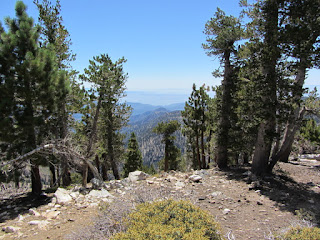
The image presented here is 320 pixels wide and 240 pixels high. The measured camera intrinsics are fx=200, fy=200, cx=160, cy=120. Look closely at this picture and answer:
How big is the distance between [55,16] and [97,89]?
197 inches

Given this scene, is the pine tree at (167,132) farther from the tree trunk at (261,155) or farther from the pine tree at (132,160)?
the tree trunk at (261,155)

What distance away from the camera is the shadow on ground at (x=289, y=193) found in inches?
233

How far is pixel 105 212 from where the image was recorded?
4.61 meters

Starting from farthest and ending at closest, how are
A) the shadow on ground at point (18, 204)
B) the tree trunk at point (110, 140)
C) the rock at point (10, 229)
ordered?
the tree trunk at point (110, 140), the shadow on ground at point (18, 204), the rock at point (10, 229)

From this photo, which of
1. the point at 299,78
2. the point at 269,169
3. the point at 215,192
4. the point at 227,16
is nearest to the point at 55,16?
the point at 227,16

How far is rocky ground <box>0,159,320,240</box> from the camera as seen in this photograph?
4895 millimetres

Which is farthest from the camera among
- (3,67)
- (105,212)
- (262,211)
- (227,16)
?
(227,16)

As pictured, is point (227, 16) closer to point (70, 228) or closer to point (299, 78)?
point (299, 78)

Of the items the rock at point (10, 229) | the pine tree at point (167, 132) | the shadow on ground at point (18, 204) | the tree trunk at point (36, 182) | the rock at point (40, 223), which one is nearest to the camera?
the rock at point (10, 229)

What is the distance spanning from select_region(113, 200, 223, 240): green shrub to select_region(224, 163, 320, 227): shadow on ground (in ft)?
9.51

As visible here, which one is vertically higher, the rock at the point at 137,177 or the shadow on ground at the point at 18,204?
the rock at the point at 137,177

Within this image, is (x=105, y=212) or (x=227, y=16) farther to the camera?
(x=227, y=16)

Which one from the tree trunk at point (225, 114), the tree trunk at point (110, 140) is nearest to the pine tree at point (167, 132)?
the tree trunk at point (110, 140)

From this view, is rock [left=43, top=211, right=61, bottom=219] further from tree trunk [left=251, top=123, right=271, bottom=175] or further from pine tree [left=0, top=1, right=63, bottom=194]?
tree trunk [left=251, top=123, right=271, bottom=175]
